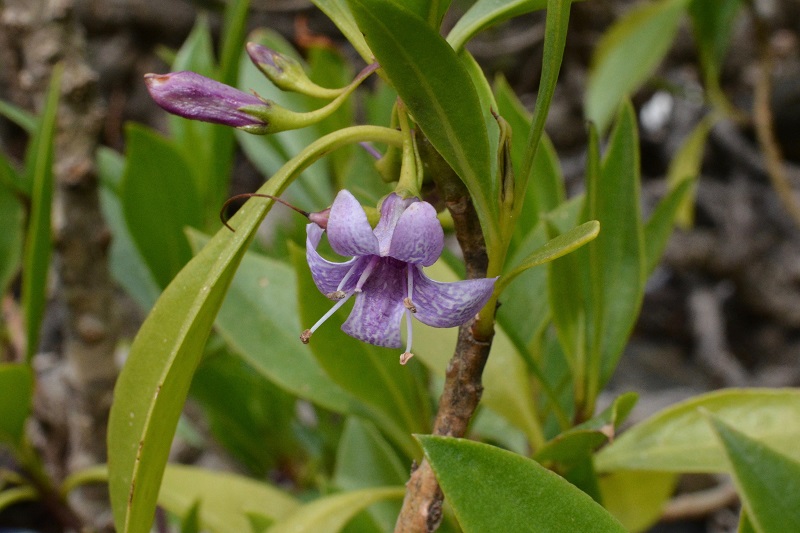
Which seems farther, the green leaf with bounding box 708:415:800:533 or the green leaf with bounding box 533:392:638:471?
the green leaf with bounding box 533:392:638:471

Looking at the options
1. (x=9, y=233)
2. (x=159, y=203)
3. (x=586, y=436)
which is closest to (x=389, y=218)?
(x=586, y=436)

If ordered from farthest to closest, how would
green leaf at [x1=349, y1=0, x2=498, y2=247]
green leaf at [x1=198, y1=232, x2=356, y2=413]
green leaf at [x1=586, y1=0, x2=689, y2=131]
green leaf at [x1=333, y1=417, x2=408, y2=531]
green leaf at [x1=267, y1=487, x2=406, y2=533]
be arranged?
green leaf at [x1=586, y1=0, x2=689, y2=131] → green leaf at [x1=333, y1=417, x2=408, y2=531] → green leaf at [x1=198, y1=232, x2=356, y2=413] → green leaf at [x1=267, y1=487, x2=406, y2=533] → green leaf at [x1=349, y1=0, x2=498, y2=247]

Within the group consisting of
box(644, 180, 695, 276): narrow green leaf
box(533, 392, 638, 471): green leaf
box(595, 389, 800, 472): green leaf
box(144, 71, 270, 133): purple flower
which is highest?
box(144, 71, 270, 133): purple flower

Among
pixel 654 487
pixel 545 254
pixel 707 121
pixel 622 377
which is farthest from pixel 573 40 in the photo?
pixel 545 254

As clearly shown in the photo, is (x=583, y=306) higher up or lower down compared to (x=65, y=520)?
higher up

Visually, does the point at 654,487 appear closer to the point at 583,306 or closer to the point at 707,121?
the point at 583,306

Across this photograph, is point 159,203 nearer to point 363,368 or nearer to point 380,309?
point 363,368

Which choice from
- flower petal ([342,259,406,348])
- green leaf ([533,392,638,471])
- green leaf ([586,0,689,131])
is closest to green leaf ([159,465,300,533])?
A: green leaf ([533,392,638,471])

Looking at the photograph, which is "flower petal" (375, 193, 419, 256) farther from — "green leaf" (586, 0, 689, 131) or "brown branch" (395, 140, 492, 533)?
"green leaf" (586, 0, 689, 131)
